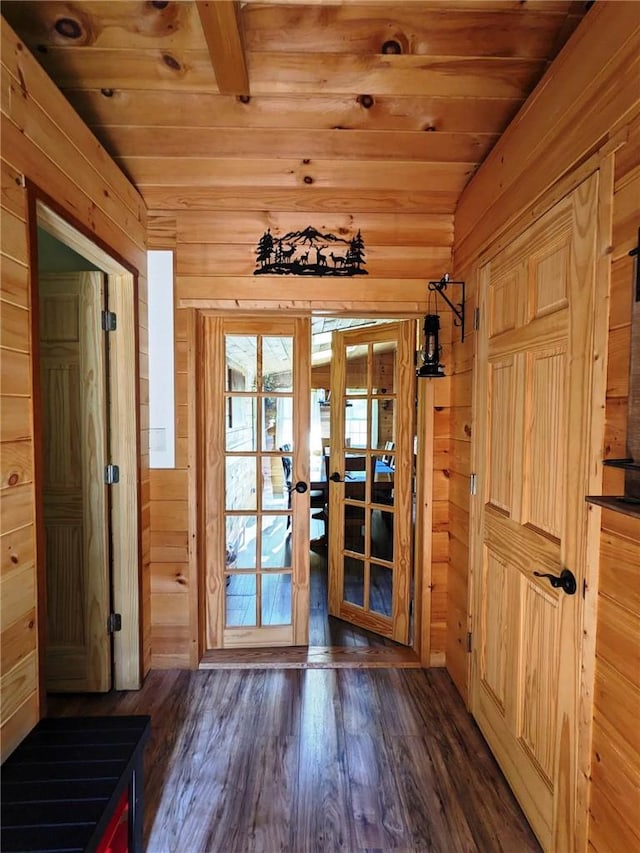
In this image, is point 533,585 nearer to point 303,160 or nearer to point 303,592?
point 303,592

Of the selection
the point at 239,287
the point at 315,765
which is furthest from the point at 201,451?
the point at 315,765

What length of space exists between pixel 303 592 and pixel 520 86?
2.61 meters

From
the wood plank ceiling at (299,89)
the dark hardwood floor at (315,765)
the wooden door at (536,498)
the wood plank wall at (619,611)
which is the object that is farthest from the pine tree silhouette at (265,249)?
the dark hardwood floor at (315,765)

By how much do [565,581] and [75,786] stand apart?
4.80ft

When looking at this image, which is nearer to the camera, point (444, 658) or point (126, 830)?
point (126, 830)

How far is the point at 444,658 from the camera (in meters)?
2.22

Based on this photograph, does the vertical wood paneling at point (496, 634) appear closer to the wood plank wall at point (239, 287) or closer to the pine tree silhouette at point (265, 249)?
the wood plank wall at point (239, 287)

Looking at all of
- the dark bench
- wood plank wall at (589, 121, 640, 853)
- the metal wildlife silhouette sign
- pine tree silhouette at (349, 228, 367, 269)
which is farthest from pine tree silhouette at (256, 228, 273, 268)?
the dark bench

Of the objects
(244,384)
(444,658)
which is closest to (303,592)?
(444,658)

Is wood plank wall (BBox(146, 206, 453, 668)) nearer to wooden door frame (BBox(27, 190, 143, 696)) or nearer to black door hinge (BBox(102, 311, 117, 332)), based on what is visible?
wooden door frame (BBox(27, 190, 143, 696))

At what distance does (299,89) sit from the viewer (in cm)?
155

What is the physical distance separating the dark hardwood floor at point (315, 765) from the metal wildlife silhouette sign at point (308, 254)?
2.22 metres

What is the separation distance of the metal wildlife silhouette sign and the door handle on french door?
1.71 m

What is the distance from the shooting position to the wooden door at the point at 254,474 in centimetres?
229
